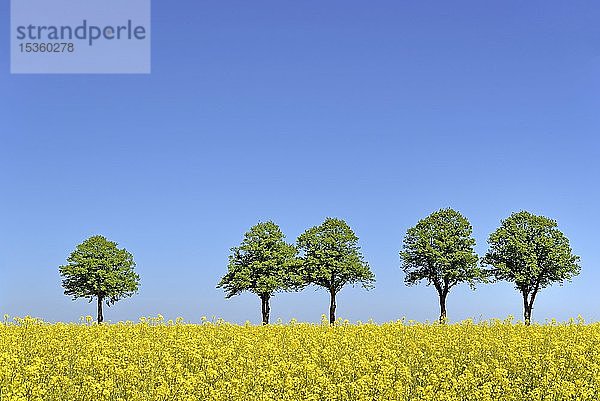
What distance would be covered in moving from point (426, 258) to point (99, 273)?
24.7 metres

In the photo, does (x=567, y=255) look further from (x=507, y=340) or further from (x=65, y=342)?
(x=65, y=342)

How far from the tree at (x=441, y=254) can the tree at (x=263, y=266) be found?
879 centimetres

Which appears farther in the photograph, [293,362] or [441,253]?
[441,253]

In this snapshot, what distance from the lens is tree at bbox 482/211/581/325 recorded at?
51938 millimetres

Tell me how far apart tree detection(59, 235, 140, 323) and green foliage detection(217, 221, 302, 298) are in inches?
351

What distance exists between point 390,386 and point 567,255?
43732 millimetres

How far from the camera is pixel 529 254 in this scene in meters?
52.1

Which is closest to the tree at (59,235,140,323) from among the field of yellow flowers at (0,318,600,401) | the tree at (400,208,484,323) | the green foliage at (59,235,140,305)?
the green foliage at (59,235,140,305)

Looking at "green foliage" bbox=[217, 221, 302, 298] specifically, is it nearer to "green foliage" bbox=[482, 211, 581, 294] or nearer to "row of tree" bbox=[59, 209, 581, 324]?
"row of tree" bbox=[59, 209, 581, 324]

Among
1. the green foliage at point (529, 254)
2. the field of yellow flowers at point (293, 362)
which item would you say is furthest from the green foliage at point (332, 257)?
the field of yellow flowers at point (293, 362)

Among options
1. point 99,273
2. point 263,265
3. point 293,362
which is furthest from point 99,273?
point 293,362

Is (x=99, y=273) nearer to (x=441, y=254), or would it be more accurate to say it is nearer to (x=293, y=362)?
(x=441, y=254)

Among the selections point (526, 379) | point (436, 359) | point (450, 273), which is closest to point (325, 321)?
point (436, 359)

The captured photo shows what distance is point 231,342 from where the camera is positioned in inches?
720
